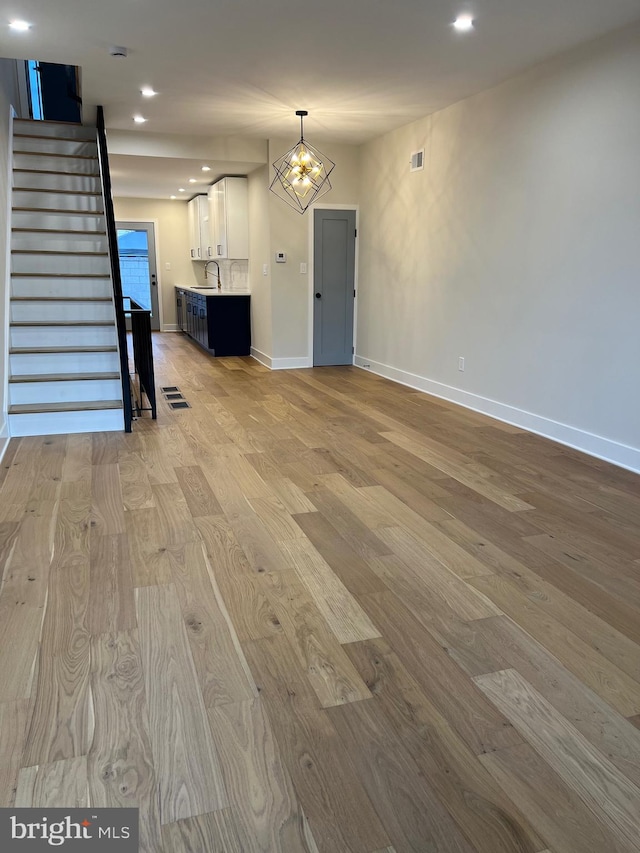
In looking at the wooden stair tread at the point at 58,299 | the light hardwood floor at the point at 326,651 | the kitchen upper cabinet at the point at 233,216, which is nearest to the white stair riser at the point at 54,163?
the wooden stair tread at the point at 58,299

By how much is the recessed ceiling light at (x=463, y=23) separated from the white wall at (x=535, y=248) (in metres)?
0.95

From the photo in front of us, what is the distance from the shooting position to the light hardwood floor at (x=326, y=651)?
1.50 meters

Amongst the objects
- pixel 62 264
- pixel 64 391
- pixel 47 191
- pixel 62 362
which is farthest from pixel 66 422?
pixel 47 191

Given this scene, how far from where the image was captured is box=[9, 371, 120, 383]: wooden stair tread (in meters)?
4.84

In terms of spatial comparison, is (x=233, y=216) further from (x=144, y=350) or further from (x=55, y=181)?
(x=144, y=350)

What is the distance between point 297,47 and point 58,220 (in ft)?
10.1

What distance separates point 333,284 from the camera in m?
7.87

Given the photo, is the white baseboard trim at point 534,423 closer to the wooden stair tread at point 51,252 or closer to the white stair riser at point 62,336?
the white stair riser at point 62,336

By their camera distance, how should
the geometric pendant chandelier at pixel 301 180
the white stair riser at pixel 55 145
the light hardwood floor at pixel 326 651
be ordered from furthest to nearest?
the geometric pendant chandelier at pixel 301 180 < the white stair riser at pixel 55 145 < the light hardwood floor at pixel 326 651

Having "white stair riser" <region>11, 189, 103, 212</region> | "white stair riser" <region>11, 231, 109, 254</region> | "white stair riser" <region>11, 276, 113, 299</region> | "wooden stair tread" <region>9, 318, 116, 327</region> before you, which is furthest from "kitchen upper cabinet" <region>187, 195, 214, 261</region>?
"wooden stair tread" <region>9, 318, 116, 327</region>

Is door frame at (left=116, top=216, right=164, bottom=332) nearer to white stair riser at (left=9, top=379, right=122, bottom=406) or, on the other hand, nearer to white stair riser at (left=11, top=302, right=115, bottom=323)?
white stair riser at (left=11, top=302, right=115, bottom=323)

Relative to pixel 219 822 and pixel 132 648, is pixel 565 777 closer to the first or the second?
pixel 219 822

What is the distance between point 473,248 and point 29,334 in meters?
3.93

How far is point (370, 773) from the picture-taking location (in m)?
1.59
